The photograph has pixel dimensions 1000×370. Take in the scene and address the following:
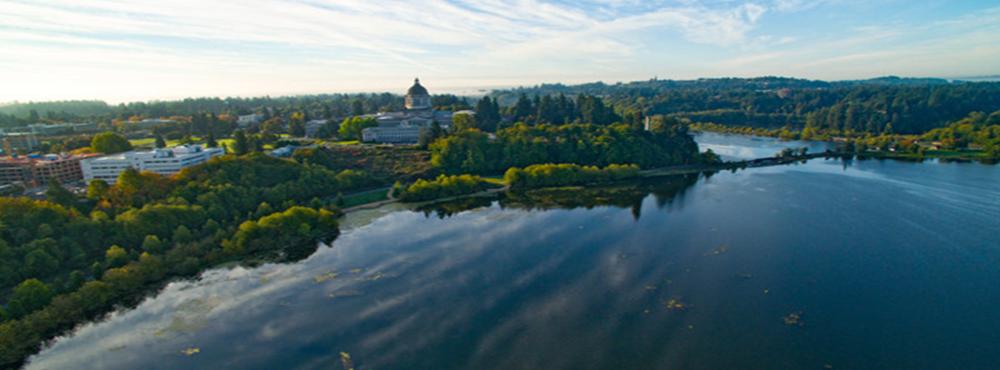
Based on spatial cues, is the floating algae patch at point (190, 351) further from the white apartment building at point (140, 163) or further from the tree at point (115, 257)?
the white apartment building at point (140, 163)

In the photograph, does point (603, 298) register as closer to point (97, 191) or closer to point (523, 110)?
point (97, 191)

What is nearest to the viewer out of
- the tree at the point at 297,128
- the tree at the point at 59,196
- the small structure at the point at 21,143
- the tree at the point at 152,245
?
the tree at the point at 152,245

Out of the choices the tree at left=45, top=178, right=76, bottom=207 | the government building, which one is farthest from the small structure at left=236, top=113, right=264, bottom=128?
the tree at left=45, top=178, right=76, bottom=207

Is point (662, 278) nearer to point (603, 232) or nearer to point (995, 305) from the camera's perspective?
point (603, 232)

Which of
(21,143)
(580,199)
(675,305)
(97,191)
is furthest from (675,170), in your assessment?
(21,143)

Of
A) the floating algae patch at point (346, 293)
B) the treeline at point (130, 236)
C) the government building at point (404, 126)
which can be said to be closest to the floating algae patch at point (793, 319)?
the floating algae patch at point (346, 293)

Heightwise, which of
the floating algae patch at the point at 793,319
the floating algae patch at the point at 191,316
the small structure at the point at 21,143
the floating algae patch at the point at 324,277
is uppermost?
the small structure at the point at 21,143
